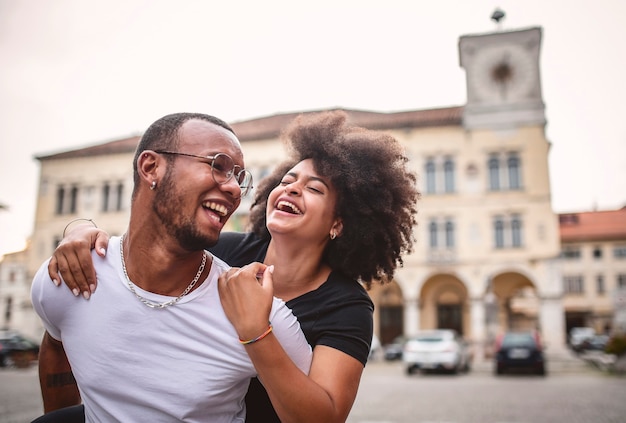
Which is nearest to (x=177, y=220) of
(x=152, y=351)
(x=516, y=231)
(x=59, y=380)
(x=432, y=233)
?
(x=152, y=351)

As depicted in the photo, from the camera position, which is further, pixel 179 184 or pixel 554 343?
pixel 554 343

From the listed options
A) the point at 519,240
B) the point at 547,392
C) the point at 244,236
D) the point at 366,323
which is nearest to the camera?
the point at 366,323

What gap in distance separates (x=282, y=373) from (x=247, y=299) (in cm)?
29

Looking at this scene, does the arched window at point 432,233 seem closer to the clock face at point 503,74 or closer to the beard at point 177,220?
the clock face at point 503,74

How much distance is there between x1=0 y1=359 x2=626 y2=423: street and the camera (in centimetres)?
902

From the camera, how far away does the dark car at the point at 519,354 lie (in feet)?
60.5

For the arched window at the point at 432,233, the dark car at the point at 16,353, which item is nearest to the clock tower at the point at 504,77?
the arched window at the point at 432,233

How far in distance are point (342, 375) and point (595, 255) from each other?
61.6m

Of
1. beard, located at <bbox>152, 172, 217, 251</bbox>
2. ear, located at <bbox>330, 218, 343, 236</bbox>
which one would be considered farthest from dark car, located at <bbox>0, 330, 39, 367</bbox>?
beard, located at <bbox>152, 172, 217, 251</bbox>

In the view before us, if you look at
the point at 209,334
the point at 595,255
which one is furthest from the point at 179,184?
the point at 595,255

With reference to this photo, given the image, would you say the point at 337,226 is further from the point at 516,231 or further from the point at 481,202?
the point at 481,202

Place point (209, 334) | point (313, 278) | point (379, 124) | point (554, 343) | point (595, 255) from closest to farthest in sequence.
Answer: point (209, 334) < point (313, 278) < point (554, 343) < point (379, 124) < point (595, 255)

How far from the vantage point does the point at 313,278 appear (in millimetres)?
2719

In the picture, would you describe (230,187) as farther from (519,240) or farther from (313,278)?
(519,240)
